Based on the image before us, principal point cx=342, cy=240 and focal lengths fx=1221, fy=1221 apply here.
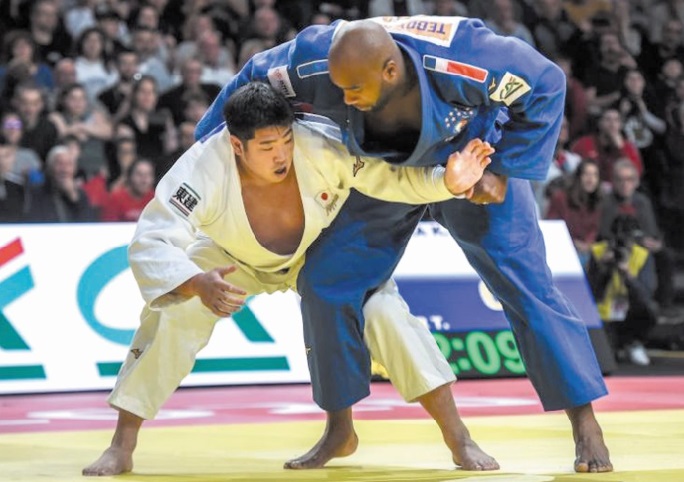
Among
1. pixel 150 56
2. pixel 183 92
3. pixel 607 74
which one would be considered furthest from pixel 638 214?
pixel 150 56

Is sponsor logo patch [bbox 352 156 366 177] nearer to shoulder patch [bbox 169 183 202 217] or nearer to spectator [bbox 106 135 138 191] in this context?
shoulder patch [bbox 169 183 202 217]

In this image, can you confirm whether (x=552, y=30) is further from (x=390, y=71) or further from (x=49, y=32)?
(x=390, y=71)

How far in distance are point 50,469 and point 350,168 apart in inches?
48.4

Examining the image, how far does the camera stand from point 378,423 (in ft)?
16.3

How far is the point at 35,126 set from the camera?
27.1 feet

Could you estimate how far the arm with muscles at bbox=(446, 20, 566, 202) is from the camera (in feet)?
10.8

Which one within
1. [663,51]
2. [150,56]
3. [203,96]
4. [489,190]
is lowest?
[663,51]

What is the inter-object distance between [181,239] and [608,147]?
22.7 feet

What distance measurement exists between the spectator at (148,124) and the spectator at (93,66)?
37 centimetres

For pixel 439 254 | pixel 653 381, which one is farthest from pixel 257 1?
pixel 653 381

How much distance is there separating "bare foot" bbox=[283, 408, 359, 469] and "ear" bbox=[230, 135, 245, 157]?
0.84 metres

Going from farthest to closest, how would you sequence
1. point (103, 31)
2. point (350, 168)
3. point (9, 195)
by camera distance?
point (103, 31) → point (9, 195) → point (350, 168)

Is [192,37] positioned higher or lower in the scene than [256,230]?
lower

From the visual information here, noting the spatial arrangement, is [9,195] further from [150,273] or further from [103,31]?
[150,273]
